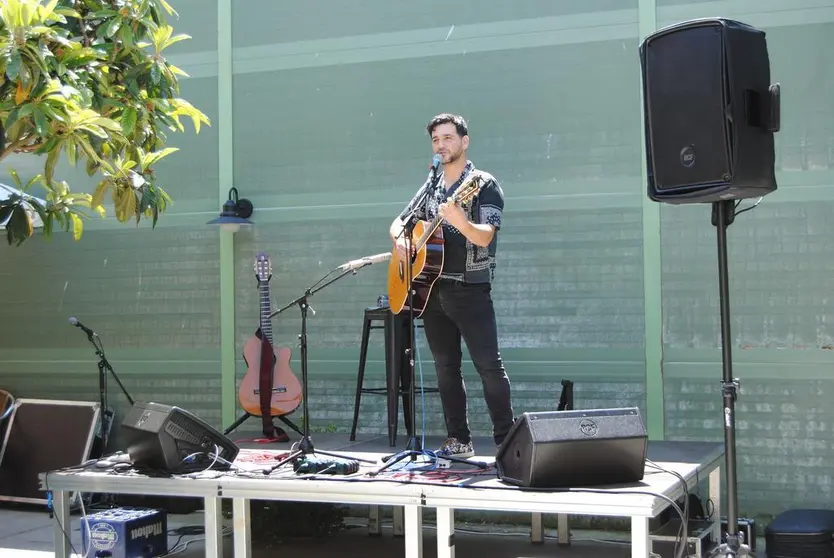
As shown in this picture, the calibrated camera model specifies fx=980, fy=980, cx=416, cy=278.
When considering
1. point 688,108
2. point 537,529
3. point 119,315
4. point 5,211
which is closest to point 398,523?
point 537,529

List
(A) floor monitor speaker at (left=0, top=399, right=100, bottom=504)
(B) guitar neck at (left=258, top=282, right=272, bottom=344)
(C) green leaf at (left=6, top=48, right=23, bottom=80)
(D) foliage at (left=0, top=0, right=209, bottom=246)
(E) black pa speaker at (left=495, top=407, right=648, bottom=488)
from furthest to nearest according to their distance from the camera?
(A) floor monitor speaker at (left=0, top=399, right=100, bottom=504) → (B) guitar neck at (left=258, top=282, right=272, bottom=344) → (E) black pa speaker at (left=495, top=407, right=648, bottom=488) → (D) foliage at (left=0, top=0, right=209, bottom=246) → (C) green leaf at (left=6, top=48, right=23, bottom=80)

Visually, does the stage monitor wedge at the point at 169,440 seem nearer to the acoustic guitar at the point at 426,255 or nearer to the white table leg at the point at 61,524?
the white table leg at the point at 61,524

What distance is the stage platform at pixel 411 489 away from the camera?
3486 millimetres

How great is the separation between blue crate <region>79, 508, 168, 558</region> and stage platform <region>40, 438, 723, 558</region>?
124mm

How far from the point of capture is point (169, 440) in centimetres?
416

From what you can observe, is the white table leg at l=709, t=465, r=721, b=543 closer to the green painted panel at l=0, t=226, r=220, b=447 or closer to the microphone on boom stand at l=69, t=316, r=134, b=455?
the green painted panel at l=0, t=226, r=220, b=447

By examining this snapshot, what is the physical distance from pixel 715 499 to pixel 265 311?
2.61 metres

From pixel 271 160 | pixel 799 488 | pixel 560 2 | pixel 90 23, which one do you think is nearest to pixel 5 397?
pixel 271 160

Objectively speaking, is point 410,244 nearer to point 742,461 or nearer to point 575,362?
point 575,362

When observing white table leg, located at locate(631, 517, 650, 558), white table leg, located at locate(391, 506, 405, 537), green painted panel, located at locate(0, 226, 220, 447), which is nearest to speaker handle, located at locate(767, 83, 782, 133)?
white table leg, located at locate(631, 517, 650, 558)

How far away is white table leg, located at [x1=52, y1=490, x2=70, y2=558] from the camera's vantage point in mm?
4406

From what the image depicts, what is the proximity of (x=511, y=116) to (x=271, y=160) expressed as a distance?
1526 mm

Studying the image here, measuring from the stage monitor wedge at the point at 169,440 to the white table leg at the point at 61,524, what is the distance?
41cm

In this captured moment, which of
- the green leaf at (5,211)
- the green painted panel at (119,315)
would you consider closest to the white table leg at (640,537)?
the green leaf at (5,211)
